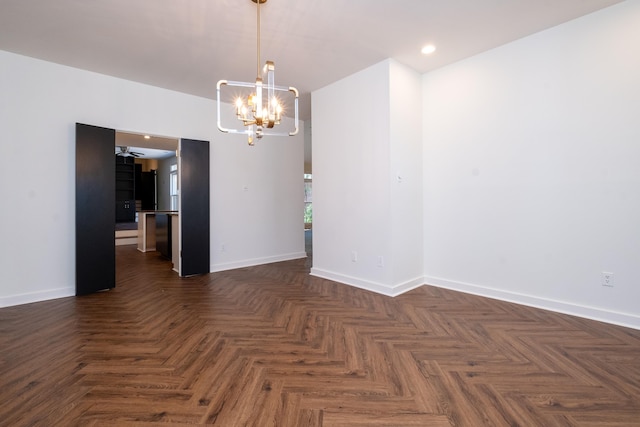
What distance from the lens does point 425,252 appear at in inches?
160

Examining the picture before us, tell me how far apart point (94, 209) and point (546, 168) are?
17.0 ft

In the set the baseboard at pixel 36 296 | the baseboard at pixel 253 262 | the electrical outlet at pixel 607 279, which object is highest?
the electrical outlet at pixel 607 279

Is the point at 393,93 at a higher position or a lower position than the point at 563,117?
higher

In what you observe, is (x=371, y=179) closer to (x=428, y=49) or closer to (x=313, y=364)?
(x=428, y=49)

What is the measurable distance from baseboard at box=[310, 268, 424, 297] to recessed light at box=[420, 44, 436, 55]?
8.93 ft

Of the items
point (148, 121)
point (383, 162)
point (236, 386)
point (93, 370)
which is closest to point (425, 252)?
point (383, 162)

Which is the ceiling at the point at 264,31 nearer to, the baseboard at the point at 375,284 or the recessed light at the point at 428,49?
the recessed light at the point at 428,49

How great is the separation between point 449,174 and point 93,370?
3.94 m

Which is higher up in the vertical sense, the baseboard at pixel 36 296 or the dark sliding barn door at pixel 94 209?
the dark sliding barn door at pixel 94 209

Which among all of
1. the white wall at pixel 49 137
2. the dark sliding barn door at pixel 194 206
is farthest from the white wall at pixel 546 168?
the white wall at pixel 49 137

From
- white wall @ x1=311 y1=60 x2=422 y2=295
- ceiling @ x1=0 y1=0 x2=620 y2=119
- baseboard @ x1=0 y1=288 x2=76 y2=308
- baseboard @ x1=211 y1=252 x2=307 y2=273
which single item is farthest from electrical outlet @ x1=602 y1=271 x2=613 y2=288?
baseboard @ x1=0 y1=288 x2=76 y2=308

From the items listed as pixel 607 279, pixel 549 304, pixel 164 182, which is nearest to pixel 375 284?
pixel 549 304

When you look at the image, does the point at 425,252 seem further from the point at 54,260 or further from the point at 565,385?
the point at 54,260

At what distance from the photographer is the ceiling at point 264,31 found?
2543 millimetres
